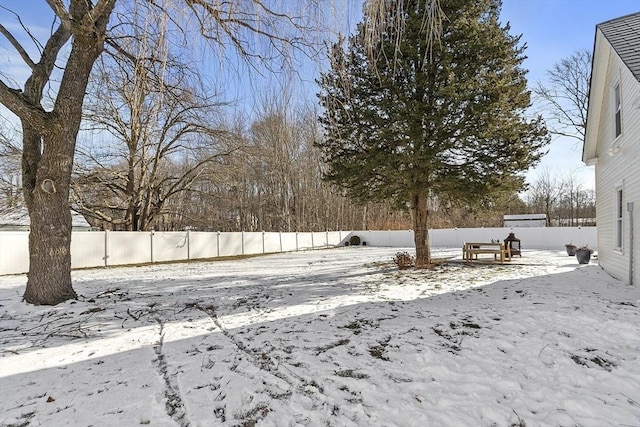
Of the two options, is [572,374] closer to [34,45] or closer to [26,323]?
[26,323]

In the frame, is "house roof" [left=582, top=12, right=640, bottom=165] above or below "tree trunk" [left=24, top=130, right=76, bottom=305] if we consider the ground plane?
above

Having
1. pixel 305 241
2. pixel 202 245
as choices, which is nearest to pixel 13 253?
pixel 202 245

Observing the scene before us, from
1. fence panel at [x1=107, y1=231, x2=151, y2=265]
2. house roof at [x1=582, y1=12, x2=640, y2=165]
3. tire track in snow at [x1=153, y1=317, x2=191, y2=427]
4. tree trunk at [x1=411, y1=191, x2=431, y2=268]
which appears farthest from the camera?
fence panel at [x1=107, y1=231, x2=151, y2=265]

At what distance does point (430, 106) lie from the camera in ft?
29.3

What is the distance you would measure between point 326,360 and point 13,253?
12.9m

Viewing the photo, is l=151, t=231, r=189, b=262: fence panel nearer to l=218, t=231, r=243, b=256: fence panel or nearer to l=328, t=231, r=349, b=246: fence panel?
l=218, t=231, r=243, b=256: fence panel

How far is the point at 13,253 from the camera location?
38.3 feet

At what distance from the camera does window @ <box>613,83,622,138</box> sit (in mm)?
7816

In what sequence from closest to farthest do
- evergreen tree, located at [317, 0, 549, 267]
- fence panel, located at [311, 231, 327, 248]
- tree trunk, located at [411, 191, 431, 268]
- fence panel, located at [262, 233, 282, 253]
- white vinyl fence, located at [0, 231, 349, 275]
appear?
evergreen tree, located at [317, 0, 549, 267] < tree trunk, located at [411, 191, 431, 268] < white vinyl fence, located at [0, 231, 349, 275] < fence panel, located at [262, 233, 282, 253] < fence panel, located at [311, 231, 327, 248]

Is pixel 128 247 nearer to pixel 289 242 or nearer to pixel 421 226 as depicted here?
pixel 289 242

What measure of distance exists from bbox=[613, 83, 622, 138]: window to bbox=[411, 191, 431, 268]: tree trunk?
4.45m

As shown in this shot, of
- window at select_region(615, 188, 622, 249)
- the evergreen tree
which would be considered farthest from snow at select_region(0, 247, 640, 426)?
the evergreen tree

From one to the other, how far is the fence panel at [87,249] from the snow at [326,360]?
24.3ft

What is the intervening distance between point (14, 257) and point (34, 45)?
8.84 metres
